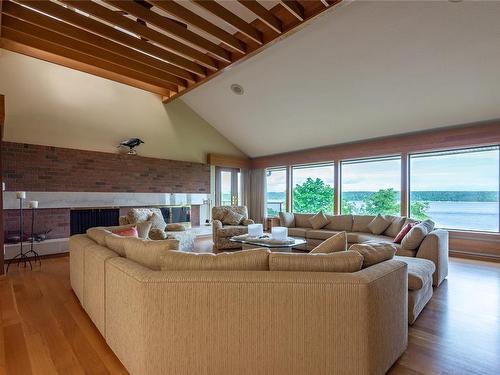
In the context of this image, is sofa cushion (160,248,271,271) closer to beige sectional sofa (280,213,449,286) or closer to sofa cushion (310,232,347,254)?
sofa cushion (310,232,347,254)

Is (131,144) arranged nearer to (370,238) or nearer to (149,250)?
(149,250)

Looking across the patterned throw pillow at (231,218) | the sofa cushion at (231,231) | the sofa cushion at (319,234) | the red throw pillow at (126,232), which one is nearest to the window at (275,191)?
the patterned throw pillow at (231,218)

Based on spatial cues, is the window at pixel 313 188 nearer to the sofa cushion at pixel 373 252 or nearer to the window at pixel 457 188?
the window at pixel 457 188

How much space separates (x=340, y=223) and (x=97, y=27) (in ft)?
17.2

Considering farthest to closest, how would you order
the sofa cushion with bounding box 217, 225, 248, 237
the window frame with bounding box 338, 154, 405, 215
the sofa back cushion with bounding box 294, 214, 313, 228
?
1. the sofa back cushion with bounding box 294, 214, 313, 228
2. the window frame with bounding box 338, 154, 405, 215
3. the sofa cushion with bounding box 217, 225, 248, 237

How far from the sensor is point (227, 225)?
5.63m

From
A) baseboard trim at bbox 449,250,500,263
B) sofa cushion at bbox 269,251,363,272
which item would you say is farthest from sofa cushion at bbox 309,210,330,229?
sofa cushion at bbox 269,251,363,272

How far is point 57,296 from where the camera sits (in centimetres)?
291

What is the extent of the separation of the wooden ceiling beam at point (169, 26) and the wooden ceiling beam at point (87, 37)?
3.79 ft

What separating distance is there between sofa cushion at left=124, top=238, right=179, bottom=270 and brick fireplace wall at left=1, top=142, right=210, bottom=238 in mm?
4026

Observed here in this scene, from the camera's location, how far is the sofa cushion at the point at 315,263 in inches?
59.1

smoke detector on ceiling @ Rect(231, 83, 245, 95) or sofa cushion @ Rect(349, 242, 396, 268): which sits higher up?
smoke detector on ceiling @ Rect(231, 83, 245, 95)

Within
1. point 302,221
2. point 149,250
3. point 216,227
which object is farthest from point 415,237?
point 216,227

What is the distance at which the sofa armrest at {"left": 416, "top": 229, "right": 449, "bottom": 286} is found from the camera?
3.18 m
